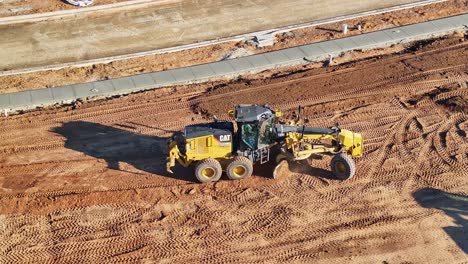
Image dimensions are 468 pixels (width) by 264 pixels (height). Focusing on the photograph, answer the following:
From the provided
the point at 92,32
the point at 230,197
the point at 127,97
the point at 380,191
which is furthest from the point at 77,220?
the point at 92,32

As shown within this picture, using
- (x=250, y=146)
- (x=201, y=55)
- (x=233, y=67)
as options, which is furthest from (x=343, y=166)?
(x=201, y=55)

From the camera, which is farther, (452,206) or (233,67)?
(233,67)

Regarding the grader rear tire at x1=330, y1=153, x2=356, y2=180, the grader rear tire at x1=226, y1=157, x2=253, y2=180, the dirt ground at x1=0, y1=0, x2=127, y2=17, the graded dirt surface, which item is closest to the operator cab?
the grader rear tire at x1=226, y1=157, x2=253, y2=180

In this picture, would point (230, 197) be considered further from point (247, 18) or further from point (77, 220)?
point (247, 18)

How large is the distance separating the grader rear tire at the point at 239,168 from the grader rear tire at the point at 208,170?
30cm

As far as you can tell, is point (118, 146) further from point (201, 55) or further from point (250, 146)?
point (201, 55)

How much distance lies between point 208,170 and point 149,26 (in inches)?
471

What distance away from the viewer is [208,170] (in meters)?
18.9

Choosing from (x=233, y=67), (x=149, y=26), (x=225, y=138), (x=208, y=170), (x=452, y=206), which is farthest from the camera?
(x=149, y=26)

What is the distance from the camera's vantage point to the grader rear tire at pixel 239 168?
18.8m

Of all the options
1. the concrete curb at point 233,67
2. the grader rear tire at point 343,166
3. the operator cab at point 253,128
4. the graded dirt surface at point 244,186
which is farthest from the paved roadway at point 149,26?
the grader rear tire at point 343,166

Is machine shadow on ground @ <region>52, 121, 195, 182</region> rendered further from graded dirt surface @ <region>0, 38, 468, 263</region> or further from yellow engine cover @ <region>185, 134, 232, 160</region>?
yellow engine cover @ <region>185, 134, 232, 160</region>

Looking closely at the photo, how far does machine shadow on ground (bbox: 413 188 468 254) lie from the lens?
1733cm

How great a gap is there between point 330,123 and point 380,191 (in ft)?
12.5
